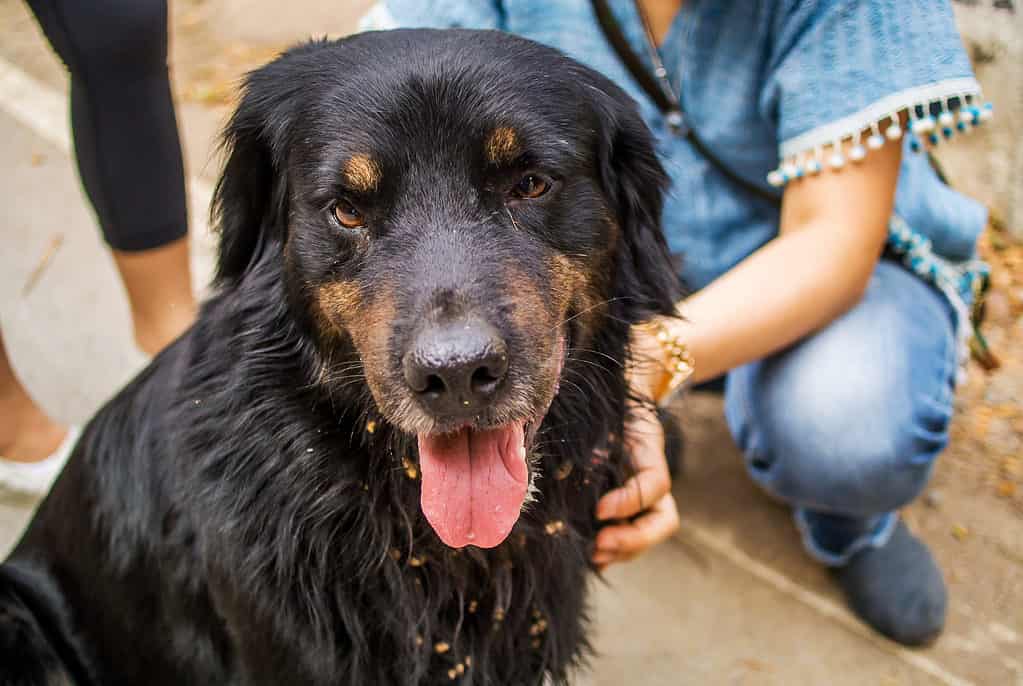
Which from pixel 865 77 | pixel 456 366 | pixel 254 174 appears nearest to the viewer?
pixel 456 366

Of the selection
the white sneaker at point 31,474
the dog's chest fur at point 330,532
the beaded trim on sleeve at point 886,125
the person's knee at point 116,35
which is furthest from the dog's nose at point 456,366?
the white sneaker at point 31,474

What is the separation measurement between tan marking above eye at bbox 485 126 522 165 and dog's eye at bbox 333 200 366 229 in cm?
25

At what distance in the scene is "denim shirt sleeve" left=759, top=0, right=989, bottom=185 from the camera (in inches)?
82.1

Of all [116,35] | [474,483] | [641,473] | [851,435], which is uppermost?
[116,35]

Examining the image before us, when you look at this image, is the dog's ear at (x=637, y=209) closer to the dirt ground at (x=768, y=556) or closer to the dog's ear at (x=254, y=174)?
the dog's ear at (x=254, y=174)

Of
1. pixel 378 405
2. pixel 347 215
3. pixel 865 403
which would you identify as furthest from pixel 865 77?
pixel 378 405

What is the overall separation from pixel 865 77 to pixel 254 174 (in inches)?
51.2

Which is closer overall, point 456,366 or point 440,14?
point 456,366

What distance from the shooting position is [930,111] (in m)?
2.13

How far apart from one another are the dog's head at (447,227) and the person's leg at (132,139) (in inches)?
31.4

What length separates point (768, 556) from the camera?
2832mm

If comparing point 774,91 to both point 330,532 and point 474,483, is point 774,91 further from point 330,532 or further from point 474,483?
point 330,532

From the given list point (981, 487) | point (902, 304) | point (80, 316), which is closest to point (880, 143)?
point (902, 304)

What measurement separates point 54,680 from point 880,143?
6.72 ft
